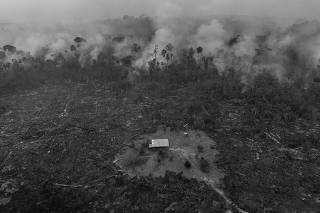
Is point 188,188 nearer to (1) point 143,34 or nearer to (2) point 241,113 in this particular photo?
(2) point 241,113

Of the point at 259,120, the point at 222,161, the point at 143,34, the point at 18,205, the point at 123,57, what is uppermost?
the point at 143,34

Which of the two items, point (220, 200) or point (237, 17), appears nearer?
point (220, 200)

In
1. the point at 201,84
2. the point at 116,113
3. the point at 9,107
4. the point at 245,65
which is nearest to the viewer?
the point at 116,113

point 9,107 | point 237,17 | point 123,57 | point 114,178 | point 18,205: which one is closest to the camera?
point 18,205

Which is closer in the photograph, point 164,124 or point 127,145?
point 127,145

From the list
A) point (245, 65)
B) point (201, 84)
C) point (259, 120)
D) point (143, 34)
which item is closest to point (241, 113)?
point (259, 120)

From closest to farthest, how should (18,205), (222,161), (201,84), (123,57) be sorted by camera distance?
(18,205) < (222,161) < (201,84) < (123,57)

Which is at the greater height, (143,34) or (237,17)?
(237,17)

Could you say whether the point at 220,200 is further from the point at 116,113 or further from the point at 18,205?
the point at 116,113

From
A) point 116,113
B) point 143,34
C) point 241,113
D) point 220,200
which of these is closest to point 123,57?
point 143,34
